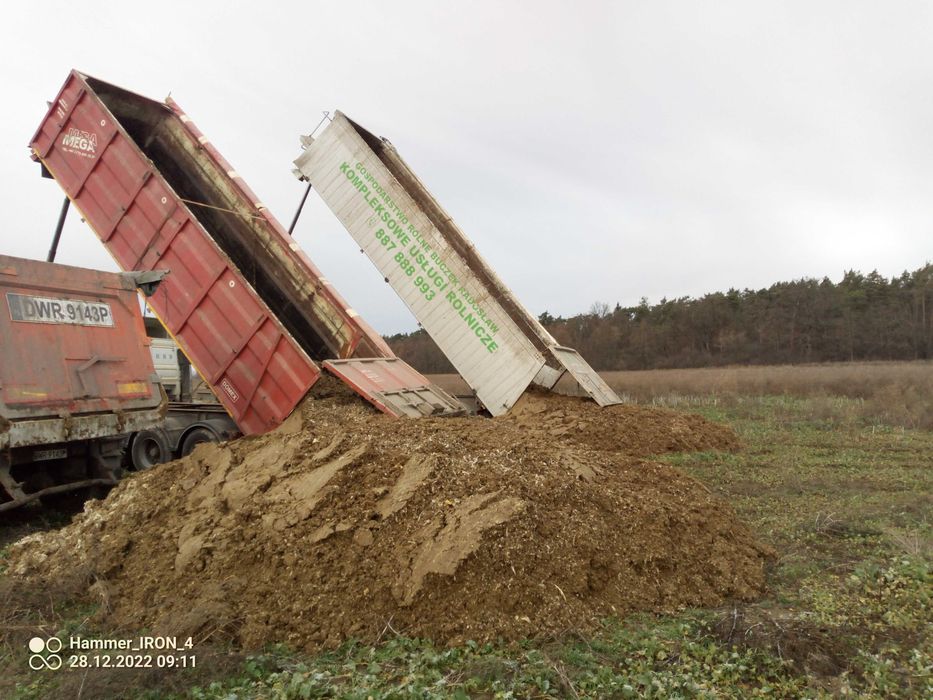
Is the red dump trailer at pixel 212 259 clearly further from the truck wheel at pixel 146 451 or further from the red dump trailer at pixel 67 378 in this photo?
the truck wheel at pixel 146 451

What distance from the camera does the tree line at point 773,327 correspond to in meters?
38.0

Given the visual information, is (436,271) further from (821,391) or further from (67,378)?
(821,391)

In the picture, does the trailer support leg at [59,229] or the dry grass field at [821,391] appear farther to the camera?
the dry grass field at [821,391]

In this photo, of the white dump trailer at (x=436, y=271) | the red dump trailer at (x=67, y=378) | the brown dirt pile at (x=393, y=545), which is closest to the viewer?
the brown dirt pile at (x=393, y=545)

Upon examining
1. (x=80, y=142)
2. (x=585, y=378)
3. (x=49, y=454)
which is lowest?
(x=49, y=454)

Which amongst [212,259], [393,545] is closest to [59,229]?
[212,259]

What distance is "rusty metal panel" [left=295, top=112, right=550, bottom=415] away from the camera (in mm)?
11352

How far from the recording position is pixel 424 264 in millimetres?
11828

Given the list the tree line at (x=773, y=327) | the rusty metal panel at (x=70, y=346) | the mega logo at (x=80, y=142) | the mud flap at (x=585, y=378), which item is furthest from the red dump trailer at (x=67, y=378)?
the tree line at (x=773, y=327)

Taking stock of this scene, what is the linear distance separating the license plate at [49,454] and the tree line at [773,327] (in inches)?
1245

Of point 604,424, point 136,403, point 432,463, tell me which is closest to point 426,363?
point 604,424

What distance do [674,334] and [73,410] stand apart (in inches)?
1590

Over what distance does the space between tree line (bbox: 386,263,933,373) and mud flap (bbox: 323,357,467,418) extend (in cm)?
2754

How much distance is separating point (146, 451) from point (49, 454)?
2.55 metres
